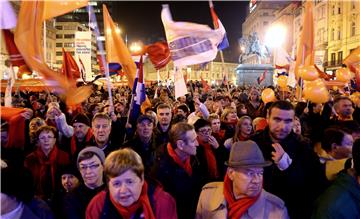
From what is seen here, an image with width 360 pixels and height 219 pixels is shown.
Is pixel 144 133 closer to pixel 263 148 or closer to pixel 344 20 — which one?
pixel 263 148

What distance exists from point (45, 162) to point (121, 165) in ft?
7.01

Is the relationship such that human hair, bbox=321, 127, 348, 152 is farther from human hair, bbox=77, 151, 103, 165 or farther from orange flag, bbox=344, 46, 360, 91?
orange flag, bbox=344, 46, 360, 91

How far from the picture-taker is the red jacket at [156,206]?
315 centimetres

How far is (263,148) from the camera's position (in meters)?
3.95

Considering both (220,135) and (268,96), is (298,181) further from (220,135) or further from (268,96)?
(268,96)

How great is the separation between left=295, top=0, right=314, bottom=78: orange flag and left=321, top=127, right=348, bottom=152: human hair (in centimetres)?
284

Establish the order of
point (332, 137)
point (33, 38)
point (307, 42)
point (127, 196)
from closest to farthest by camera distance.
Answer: point (127, 196), point (332, 137), point (33, 38), point (307, 42)

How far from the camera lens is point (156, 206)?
3.17 metres

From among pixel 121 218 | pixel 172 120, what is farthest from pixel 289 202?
pixel 172 120

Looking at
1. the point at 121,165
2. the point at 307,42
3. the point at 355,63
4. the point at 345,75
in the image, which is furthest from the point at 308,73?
the point at 121,165

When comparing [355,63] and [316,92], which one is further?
[355,63]

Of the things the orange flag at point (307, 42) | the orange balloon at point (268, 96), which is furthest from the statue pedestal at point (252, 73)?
the orange flag at point (307, 42)

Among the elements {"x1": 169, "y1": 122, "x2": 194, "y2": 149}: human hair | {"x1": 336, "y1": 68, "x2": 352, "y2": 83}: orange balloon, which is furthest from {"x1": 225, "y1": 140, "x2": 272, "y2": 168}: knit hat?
{"x1": 336, "y1": 68, "x2": 352, "y2": 83}: orange balloon

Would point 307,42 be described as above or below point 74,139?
above
